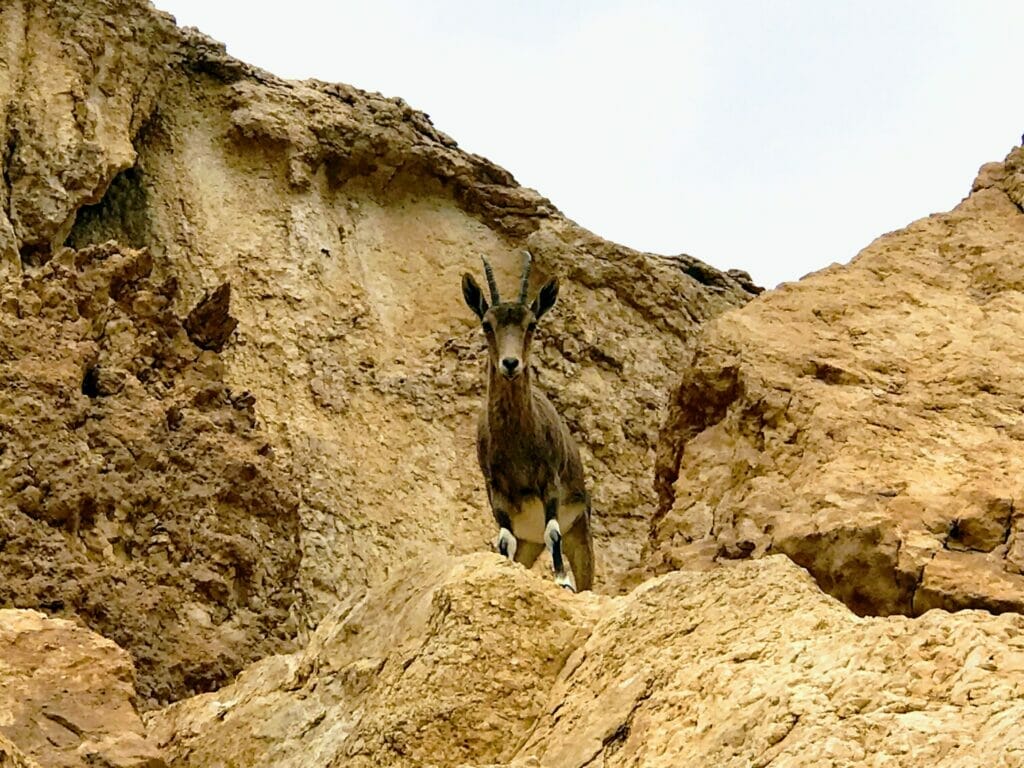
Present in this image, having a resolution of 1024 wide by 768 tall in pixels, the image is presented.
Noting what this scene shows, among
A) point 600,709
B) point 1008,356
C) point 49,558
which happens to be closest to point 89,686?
point 49,558

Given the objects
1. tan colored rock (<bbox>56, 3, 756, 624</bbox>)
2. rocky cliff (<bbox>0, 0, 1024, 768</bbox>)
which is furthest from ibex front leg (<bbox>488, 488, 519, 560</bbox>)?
tan colored rock (<bbox>56, 3, 756, 624</bbox>)

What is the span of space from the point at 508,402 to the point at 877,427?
2.98 metres

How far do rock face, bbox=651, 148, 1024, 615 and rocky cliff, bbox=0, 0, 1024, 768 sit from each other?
0.02m

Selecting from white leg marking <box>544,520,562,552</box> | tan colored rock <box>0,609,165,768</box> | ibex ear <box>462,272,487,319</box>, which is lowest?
tan colored rock <box>0,609,165,768</box>

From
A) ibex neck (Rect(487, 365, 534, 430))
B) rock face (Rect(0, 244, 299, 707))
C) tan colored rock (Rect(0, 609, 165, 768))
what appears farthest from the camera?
ibex neck (Rect(487, 365, 534, 430))

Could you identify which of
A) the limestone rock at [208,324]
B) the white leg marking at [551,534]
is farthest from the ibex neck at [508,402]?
the limestone rock at [208,324]

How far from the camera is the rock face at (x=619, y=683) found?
4520 mm

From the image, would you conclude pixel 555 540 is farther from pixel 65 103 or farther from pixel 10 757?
pixel 65 103

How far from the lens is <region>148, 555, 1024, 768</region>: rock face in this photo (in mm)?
4520

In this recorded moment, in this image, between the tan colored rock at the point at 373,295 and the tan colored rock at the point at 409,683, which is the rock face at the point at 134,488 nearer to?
the tan colored rock at the point at 409,683

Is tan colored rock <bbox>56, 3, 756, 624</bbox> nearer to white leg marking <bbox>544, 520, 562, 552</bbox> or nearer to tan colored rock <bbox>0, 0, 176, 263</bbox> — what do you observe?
tan colored rock <bbox>0, 0, 176, 263</bbox>

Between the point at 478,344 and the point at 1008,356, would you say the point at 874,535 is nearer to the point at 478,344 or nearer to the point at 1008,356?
the point at 1008,356

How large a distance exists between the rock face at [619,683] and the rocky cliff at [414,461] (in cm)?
2

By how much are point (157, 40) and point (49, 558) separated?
8253 mm
